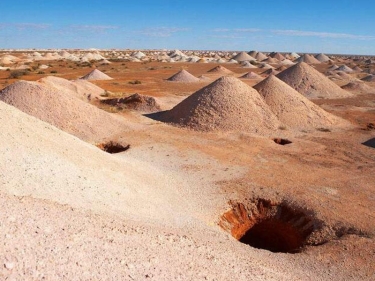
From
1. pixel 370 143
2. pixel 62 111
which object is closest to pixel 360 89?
pixel 370 143

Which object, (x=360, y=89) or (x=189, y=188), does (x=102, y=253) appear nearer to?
(x=189, y=188)

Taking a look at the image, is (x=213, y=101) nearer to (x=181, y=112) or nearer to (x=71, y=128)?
(x=181, y=112)

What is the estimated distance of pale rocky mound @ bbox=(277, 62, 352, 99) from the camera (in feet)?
96.9

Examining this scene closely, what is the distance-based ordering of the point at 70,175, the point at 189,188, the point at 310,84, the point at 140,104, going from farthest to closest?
the point at 310,84, the point at 140,104, the point at 189,188, the point at 70,175

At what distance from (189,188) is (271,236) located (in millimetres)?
2611

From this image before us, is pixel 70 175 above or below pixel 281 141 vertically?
above

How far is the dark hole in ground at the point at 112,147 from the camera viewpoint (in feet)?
49.0

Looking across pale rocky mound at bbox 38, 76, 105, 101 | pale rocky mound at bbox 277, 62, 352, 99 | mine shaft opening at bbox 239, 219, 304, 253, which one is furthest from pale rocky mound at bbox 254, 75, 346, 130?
pale rocky mound at bbox 38, 76, 105, 101

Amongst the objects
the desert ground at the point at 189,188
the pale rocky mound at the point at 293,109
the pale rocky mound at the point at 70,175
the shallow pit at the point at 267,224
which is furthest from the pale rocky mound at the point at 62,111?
the pale rocky mound at the point at 293,109

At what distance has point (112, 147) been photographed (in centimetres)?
1523

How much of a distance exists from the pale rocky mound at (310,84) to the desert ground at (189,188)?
27.3ft

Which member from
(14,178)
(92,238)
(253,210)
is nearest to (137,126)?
(253,210)

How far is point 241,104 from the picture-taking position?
19.0 meters

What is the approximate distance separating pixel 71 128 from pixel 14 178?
9.64 m
